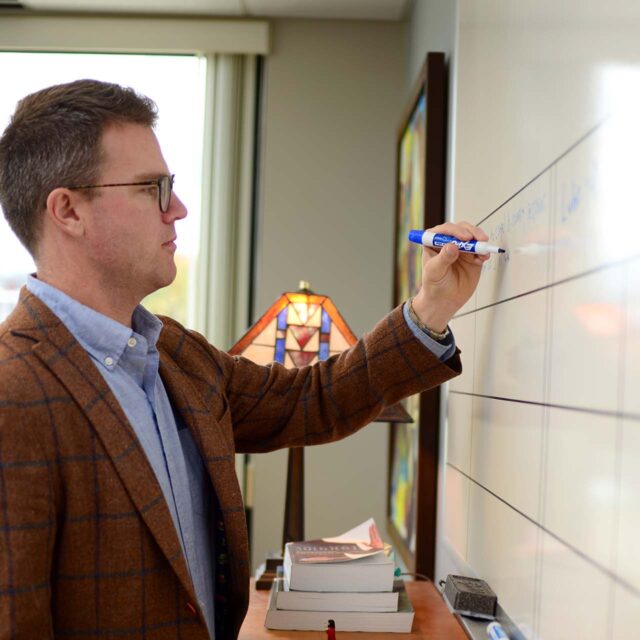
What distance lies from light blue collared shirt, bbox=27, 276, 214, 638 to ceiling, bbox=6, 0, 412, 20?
2.16 metres

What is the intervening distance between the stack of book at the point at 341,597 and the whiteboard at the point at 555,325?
15cm

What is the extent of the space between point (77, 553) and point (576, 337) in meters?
0.62

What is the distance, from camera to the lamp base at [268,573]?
169cm

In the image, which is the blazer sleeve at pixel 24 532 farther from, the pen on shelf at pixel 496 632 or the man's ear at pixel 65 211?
the pen on shelf at pixel 496 632

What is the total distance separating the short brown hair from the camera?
1.15 m

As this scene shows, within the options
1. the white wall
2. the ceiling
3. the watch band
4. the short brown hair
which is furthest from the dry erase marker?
the ceiling

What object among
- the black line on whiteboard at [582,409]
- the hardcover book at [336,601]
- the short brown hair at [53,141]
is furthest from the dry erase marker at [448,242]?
the hardcover book at [336,601]

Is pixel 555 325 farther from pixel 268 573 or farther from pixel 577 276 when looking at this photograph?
pixel 268 573

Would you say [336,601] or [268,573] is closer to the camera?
[336,601]

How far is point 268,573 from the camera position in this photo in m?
1.74

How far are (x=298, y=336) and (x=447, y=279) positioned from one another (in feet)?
2.38

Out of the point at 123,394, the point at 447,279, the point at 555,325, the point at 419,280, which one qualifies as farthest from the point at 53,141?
the point at 419,280

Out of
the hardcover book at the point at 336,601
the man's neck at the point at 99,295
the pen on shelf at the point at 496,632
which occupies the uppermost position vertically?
the man's neck at the point at 99,295

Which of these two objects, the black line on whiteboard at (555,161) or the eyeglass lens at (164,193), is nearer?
the black line on whiteboard at (555,161)
